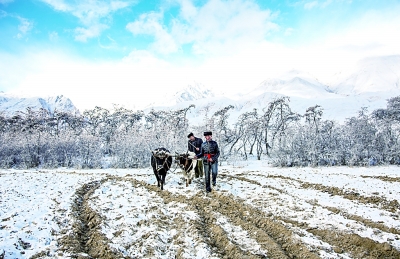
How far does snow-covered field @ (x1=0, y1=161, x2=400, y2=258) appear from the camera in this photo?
624cm

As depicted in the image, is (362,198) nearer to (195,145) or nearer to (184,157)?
(195,145)

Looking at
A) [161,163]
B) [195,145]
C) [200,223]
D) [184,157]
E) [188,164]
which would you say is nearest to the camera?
[200,223]

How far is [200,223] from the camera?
7.99 m

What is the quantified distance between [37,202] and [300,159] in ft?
115

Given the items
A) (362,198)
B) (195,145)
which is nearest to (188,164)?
(195,145)

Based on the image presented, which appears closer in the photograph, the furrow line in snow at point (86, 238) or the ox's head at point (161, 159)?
the furrow line in snow at point (86, 238)

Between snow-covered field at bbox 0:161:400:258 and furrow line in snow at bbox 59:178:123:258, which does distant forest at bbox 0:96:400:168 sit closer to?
snow-covered field at bbox 0:161:400:258

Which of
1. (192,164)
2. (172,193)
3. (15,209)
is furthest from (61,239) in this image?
(192,164)

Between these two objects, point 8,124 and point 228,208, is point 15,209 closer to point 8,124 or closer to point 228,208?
point 228,208

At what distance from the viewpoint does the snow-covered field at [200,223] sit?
20.5ft

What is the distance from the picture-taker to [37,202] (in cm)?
1029

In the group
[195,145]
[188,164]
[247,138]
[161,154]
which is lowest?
[188,164]

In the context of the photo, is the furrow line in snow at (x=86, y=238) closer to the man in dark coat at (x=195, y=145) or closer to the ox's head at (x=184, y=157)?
the ox's head at (x=184, y=157)

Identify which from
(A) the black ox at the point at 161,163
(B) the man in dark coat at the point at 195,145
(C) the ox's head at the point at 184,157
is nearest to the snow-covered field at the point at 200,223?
(A) the black ox at the point at 161,163
